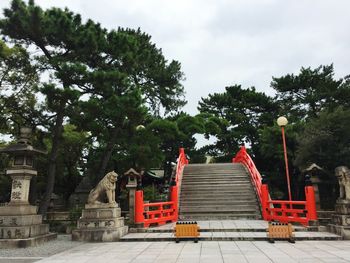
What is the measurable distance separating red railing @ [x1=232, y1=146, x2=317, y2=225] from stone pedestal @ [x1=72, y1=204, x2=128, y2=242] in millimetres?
6693

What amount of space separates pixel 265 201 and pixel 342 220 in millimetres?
4717

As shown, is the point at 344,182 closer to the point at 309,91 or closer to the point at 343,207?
the point at 343,207

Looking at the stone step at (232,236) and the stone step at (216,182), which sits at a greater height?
the stone step at (216,182)

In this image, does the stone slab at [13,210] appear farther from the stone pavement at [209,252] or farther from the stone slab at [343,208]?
the stone slab at [343,208]

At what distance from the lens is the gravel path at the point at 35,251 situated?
25.5ft

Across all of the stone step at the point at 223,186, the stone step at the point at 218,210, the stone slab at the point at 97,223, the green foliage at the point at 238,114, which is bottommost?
the stone slab at the point at 97,223

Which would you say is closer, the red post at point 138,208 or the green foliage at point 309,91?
the red post at point 138,208

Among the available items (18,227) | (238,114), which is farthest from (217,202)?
(238,114)

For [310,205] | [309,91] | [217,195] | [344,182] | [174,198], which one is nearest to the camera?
[344,182]

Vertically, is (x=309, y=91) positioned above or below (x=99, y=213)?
above

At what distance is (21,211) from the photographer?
10227mm

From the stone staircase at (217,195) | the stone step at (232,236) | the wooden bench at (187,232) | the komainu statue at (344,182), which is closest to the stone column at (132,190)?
the stone step at (232,236)

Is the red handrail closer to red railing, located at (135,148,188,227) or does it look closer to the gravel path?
red railing, located at (135,148,188,227)

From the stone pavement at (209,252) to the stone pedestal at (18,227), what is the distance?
1.76 metres
